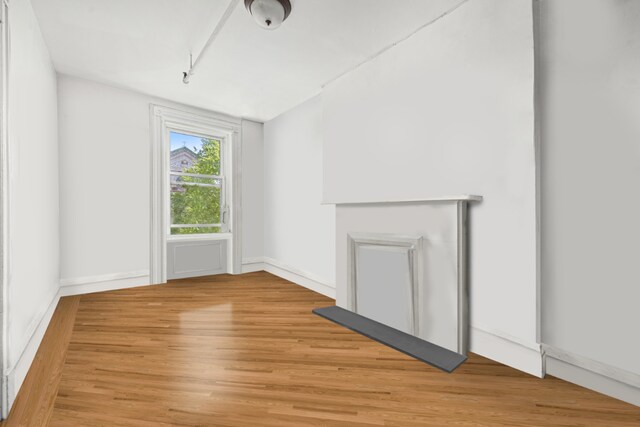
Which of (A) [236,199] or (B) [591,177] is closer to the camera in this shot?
(B) [591,177]

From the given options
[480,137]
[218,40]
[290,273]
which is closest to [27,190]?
[218,40]

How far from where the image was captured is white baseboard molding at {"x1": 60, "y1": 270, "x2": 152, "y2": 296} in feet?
11.3

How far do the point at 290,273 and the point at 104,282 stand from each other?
2.33 metres

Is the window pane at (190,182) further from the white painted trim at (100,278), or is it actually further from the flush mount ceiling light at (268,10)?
the flush mount ceiling light at (268,10)

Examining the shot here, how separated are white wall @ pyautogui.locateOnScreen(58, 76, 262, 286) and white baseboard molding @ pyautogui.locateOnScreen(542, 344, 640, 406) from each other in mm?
4315

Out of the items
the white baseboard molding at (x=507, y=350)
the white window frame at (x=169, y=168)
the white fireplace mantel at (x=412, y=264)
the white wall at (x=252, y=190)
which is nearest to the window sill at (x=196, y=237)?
the white window frame at (x=169, y=168)

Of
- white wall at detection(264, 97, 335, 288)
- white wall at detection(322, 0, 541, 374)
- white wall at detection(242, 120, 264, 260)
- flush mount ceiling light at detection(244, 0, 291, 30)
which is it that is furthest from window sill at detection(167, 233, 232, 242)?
flush mount ceiling light at detection(244, 0, 291, 30)

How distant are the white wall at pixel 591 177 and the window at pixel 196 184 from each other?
13.9 ft

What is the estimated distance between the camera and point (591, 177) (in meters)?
1.63

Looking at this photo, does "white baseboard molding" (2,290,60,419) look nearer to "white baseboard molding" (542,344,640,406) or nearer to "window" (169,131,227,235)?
"window" (169,131,227,235)

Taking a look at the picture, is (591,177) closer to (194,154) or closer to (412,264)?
(412,264)

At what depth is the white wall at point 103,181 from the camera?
11.3 feet

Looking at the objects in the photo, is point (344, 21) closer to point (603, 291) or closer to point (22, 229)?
point (603, 291)

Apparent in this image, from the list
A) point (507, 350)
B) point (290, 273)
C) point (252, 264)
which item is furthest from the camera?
point (252, 264)
